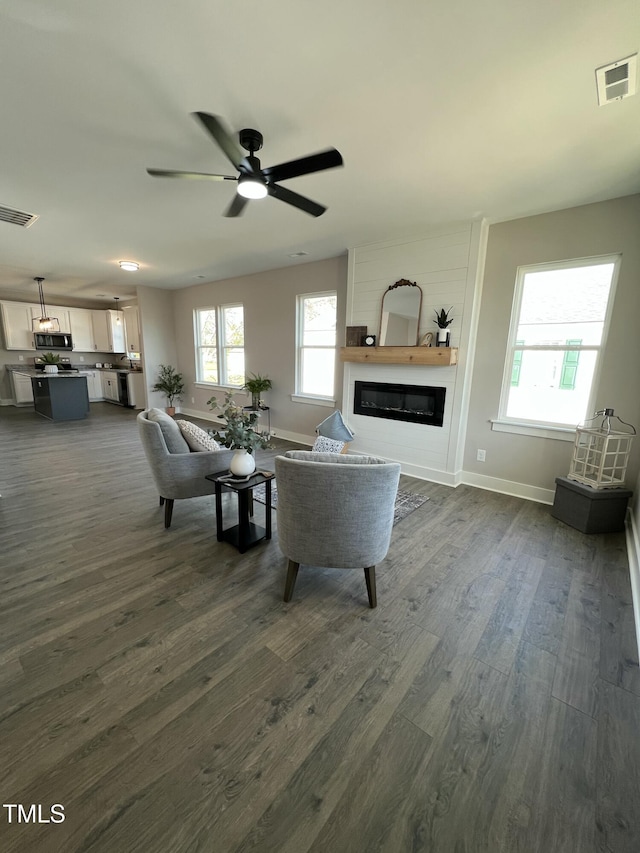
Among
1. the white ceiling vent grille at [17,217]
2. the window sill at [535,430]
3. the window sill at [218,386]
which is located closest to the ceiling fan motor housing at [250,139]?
the white ceiling vent grille at [17,217]

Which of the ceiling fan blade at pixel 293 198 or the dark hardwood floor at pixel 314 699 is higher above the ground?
the ceiling fan blade at pixel 293 198

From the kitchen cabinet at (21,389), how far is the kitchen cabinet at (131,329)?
93.4 inches

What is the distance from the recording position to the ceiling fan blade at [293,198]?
7.33 ft

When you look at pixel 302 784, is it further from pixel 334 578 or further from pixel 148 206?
pixel 148 206

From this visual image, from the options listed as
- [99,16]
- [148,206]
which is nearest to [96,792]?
[99,16]

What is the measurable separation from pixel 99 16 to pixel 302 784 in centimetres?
314

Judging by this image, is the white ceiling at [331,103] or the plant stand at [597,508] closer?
the white ceiling at [331,103]

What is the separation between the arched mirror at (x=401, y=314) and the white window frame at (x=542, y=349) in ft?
3.28

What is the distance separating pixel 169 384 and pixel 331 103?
22.4 feet

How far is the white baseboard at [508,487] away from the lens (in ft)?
11.6

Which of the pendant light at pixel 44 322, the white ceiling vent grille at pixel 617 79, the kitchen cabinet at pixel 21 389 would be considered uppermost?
the white ceiling vent grille at pixel 617 79

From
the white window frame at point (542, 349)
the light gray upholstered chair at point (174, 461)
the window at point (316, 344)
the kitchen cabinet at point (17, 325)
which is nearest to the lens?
the light gray upholstered chair at point (174, 461)

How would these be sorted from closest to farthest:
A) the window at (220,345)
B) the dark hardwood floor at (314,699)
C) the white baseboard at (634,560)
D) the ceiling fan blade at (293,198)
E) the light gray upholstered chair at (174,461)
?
the dark hardwood floor at (314,699) → the white baseboard at (634,560) → the ceiling fan blade at (293,198) → the light gray upholstered chair at (174,461) → the window at (220,345)

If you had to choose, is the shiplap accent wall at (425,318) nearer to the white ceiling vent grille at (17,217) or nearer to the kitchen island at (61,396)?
the white ceiling vent grille at (17,217)
